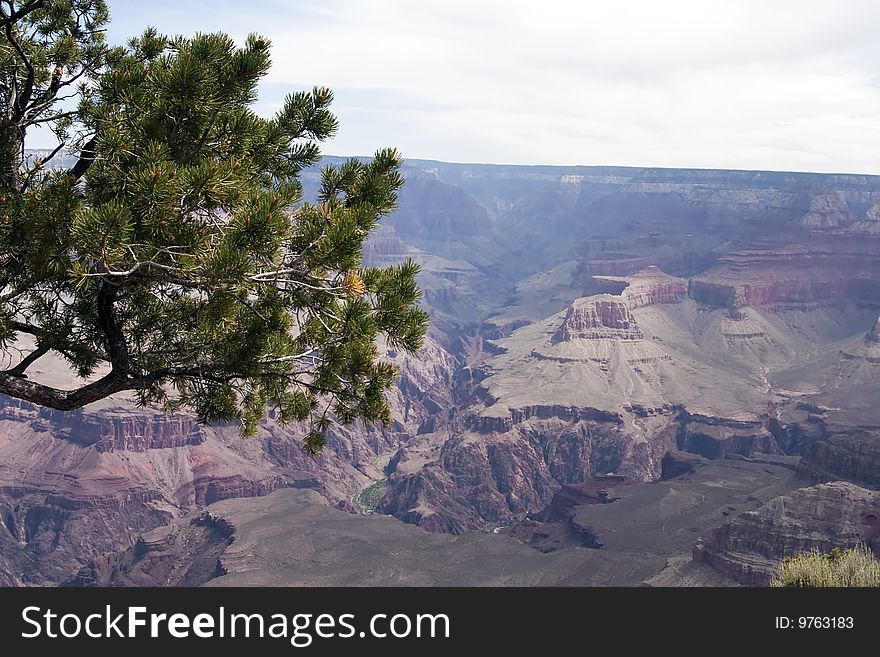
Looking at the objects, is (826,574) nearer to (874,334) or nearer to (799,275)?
(874,334)

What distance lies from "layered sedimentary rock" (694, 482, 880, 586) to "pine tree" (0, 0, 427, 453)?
45412 mm

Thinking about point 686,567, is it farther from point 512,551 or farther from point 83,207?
point 83,207

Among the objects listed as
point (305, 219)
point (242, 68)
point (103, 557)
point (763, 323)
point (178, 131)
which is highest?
point (242, 68)

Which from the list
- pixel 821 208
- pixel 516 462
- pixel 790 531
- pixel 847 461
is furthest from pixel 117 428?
pixel 821 208

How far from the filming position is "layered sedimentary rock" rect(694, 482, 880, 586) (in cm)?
5006

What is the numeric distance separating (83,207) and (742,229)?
208592mm

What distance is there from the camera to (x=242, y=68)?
1009 cm

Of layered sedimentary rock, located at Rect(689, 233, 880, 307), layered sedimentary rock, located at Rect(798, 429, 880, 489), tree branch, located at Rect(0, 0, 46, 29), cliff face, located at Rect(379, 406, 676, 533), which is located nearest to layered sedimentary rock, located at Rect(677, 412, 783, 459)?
cliff face, located at Rect(379, 406, 676, 533)

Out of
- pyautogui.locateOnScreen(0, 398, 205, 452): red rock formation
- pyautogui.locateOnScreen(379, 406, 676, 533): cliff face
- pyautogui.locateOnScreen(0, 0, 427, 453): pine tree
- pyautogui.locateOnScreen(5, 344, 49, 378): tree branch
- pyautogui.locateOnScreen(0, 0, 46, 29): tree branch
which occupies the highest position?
pyautogui.locateOnScreen(0, 0, 46, 29): tree branch

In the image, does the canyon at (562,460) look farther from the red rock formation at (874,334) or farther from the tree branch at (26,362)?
the tree branch at (26,362)

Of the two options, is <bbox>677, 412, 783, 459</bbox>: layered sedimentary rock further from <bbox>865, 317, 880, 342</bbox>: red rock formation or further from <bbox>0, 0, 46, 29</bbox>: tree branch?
<bbox>0, 0, 46, 29</bbox>: tree branch

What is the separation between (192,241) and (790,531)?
2035 inches

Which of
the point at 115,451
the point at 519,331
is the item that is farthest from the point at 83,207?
the point at 519,331

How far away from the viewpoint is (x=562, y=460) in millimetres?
116125
